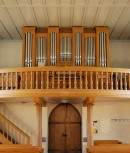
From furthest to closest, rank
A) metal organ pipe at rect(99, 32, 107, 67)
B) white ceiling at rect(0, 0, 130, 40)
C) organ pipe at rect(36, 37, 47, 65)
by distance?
organ pipe at rect(36, 37, 47, 65) < metal organ pipe at rect(99, 32, 107, 67) < white ceiling at rect(0, 0, 130, 40)

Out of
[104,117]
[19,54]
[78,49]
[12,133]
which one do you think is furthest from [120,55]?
[12,133]

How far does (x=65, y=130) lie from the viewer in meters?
14.3

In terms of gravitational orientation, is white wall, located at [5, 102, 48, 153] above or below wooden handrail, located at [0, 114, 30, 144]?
above

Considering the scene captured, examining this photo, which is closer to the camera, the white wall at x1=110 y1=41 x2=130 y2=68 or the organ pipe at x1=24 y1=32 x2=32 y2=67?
the organ pipe at x1=24 y1=32 x2=32 y2=67

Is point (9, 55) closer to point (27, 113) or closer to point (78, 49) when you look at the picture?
point (27, 113)

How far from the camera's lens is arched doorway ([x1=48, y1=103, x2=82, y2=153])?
555 inches

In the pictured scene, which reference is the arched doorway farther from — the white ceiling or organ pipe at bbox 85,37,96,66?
the white ceiling

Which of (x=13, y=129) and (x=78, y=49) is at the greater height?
(x=78, y=49)

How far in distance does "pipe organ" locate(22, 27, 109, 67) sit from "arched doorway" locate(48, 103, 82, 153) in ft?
7.14

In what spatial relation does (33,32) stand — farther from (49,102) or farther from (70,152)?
(70,152)

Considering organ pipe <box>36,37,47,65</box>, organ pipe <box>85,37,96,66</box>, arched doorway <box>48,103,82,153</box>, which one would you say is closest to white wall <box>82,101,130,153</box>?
arched doorway <box>48,103,82,153</box>

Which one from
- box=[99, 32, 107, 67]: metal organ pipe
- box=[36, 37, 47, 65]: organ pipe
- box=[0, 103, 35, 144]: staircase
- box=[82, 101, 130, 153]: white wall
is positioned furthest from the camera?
box=[82, 101, 130, 153]: white wall

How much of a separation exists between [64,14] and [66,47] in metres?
1.71

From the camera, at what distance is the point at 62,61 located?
44.9 ft
